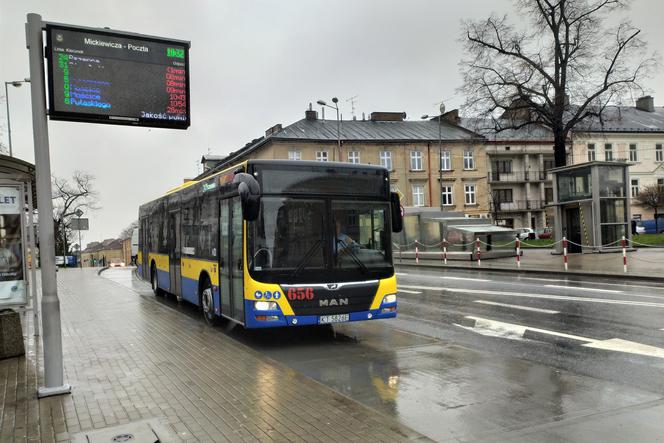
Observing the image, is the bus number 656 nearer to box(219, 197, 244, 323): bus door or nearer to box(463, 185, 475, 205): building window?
box(219, 197, 244, 323): bus door

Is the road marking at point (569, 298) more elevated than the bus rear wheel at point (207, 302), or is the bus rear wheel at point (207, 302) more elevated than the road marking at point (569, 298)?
the bus rear wheel at point (207, 302)

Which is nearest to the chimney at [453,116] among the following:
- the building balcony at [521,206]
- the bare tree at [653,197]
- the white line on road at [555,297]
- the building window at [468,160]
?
the building window at [468,160]

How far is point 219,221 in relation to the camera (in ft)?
32.5

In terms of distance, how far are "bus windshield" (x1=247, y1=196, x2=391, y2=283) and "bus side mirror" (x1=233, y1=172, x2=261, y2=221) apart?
36cm

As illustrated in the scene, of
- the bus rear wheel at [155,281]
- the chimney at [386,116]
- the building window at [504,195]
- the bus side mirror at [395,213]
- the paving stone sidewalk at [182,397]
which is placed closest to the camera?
the paving stone sidewalk at [182,397]

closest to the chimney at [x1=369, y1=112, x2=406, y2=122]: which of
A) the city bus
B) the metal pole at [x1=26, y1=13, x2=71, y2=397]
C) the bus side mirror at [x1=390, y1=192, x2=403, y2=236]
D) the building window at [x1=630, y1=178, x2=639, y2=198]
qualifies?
the building window at [x1=630, y1=178, x2=639, y2=198]

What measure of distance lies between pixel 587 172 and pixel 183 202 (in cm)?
1961

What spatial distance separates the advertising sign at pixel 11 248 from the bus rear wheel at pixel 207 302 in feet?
10.4

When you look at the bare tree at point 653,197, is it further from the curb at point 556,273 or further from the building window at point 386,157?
the curb at point 556,273

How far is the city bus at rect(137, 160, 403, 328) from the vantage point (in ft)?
27.1

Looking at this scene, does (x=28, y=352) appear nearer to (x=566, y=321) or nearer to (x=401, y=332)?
(x=401, y=332)

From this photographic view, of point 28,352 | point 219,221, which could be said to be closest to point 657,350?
point 219,221

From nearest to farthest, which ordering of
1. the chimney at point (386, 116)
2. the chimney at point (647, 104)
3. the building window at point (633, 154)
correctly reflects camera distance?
the chimney at point (386, 116) < the building window at point (633, 154) < the chimney at point (647, 104)

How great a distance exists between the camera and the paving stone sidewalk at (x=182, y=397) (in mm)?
4711
